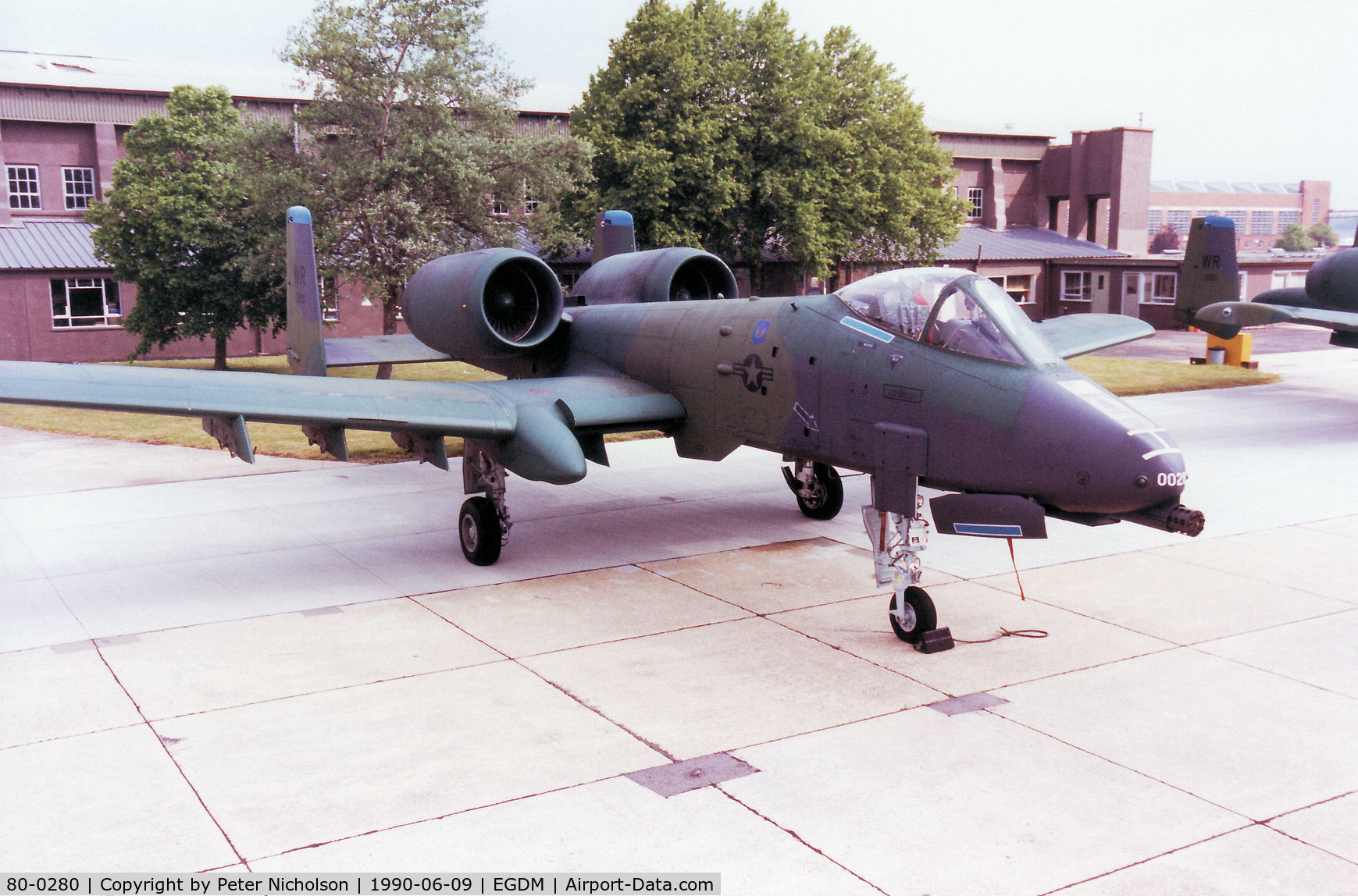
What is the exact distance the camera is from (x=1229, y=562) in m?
10.7

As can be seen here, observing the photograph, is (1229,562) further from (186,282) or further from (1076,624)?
(186,282)

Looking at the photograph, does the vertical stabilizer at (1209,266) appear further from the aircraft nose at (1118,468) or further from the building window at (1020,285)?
the building window at (1020,285)

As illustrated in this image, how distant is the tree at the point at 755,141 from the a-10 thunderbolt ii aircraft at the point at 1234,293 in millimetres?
12944

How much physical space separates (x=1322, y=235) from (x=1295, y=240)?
16.5 m

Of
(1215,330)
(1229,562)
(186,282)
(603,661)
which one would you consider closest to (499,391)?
(603,661)

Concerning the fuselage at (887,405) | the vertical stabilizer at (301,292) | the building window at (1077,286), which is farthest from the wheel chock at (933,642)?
the building window at (1077,286)

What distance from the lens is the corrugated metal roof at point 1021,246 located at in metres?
50.0

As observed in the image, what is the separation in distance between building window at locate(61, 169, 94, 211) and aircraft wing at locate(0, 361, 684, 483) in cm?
3352

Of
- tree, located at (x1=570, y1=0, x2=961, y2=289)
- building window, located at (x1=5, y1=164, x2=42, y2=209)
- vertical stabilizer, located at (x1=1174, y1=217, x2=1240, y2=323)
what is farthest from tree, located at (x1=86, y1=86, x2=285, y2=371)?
vertical stabilizer, located at (x1=1174, y1=217, x2=1240, y2=323)

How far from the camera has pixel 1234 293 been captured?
24125 millimetres

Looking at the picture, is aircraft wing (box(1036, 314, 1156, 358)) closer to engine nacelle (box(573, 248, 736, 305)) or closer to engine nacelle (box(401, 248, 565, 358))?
engine nacelle (box(573, 248, 736, 305))

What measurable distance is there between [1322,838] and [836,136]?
32054mm

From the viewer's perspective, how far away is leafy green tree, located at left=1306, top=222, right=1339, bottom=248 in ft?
428

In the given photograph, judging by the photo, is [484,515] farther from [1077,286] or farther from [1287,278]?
[1287,278]
